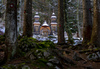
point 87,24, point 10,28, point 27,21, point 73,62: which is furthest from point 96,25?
point 10,28

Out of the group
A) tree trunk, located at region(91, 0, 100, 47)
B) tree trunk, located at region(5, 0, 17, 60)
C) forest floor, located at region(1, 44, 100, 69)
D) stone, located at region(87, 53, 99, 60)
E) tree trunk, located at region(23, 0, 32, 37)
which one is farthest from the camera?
tree trunk, located at region(23, 0, 32, 37)

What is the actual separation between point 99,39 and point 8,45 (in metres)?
6.41

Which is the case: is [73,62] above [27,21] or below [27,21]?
below

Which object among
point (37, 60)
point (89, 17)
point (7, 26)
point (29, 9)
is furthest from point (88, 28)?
point (7, 26)

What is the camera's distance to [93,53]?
→ 20.8 ft

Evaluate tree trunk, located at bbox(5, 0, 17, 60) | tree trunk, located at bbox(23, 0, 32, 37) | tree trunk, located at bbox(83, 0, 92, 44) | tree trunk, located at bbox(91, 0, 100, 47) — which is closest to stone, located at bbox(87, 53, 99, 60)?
tree trunk, located at bbox(91, 0, 100, 47)

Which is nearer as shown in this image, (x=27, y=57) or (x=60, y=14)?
(x=27, y=57)

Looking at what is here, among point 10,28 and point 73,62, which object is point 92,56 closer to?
point 73,62

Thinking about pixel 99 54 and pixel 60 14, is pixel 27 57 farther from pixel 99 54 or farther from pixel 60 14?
pixel 60 14

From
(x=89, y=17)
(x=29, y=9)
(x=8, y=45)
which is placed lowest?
(x=8, y=45)

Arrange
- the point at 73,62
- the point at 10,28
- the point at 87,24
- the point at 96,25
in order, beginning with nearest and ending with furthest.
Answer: the point at 10,28 → the point at 73,62 → the point at 96,25 → the point at 87,24

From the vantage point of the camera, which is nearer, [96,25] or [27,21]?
[96,25]

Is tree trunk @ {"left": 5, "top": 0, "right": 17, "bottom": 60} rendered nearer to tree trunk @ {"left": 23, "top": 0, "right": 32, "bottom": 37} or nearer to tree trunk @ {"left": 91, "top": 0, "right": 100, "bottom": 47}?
tree trunk @ {"left": 23, "top": 0, "right": 32, "bottom": 37}

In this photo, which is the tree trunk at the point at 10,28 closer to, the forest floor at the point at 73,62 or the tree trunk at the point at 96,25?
the forest floor at the point at 73,62
